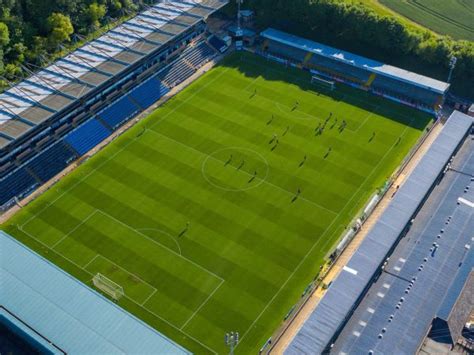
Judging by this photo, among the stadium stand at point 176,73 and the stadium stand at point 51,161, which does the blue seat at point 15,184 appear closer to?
the stadium stand at point 51,161

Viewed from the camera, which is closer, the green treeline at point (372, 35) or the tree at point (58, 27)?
the green treeline at point (372, 35)

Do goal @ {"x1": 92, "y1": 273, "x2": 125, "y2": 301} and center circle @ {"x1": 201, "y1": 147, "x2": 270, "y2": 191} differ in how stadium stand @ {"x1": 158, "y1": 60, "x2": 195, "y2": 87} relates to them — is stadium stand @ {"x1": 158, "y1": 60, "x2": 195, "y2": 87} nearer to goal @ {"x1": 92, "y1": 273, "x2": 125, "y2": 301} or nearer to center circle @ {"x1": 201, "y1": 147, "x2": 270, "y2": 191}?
center circle @ {"x1": 201, "y1": 147, "x2": 270, "y2": 191}

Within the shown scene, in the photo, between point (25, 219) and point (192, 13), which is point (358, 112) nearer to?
point (192, 13)

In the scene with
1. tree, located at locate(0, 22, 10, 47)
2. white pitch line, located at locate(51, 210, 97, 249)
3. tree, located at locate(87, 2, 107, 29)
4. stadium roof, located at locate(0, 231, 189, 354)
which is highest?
tree, located at locate(87, 2, 107, 29)

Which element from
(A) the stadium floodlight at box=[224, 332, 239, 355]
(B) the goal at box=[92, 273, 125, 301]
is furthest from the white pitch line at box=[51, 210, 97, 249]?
(A) the stadium floodlight at box=[224, 332, 239, 355]

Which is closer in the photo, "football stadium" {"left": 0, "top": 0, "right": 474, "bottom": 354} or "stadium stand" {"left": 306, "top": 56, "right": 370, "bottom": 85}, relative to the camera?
"football stadium" {"left": 0, "top": 0, "right": 474, "bottom": 354}

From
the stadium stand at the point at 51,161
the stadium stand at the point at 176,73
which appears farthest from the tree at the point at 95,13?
the stadium stand at the point at 51,161

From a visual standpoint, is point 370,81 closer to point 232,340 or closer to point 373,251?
point 373,251
